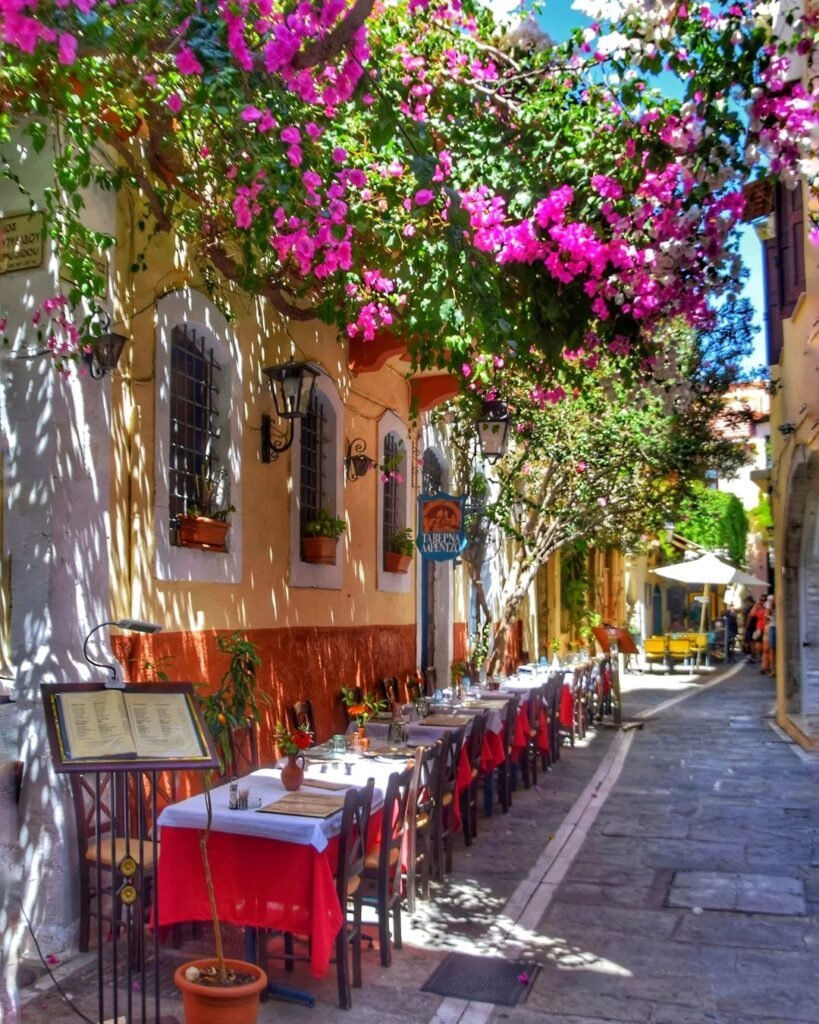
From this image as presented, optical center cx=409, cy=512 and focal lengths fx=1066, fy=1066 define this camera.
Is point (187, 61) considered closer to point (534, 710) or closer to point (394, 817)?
point (394, 817)

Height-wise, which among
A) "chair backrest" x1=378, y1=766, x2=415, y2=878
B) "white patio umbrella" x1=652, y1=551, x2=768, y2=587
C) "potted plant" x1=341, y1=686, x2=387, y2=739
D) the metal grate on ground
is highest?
"white patio umbrella" x1=652, y1=551, x2=768, y2=587

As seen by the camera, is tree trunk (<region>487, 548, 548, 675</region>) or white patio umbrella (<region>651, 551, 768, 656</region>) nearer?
tree trunk (<region>487, 548, 548, 675</region>)

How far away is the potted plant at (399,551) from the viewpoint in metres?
12.2

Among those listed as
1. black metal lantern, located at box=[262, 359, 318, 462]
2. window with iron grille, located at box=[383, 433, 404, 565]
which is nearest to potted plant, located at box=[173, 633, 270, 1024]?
black metal lantern, located at box=[262, 359, 318, 462]

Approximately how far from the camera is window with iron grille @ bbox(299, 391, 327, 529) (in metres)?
9.91

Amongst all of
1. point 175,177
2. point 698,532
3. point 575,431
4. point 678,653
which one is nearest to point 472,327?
point 175,177

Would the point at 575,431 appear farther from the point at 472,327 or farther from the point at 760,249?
the point at 472,327

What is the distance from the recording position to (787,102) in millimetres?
5398

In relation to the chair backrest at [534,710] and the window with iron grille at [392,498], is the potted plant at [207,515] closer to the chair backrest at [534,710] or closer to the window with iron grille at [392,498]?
the window with iron grille at [392,498]

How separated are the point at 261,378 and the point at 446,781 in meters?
3.52

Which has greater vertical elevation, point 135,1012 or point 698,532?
point 698,532

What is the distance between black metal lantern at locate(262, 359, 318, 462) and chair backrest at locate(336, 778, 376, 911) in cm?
384

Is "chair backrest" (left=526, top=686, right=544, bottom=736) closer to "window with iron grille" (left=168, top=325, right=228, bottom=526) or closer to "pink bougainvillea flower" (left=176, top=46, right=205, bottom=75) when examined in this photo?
"window with iron grille" (left=168, top=325, right=228, bottom=526)

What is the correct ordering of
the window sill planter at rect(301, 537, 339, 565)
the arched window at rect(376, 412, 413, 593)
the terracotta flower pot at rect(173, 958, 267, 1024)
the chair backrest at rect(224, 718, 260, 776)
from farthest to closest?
the arched window at rect(376, 412, 413, 593) → the window sill planter at rect(301, 537, 339, 565) → the chair backrest at rect(224, 718, 260, 776) → the terracotta flower pot at rect(173, 958, 267, 1024)
